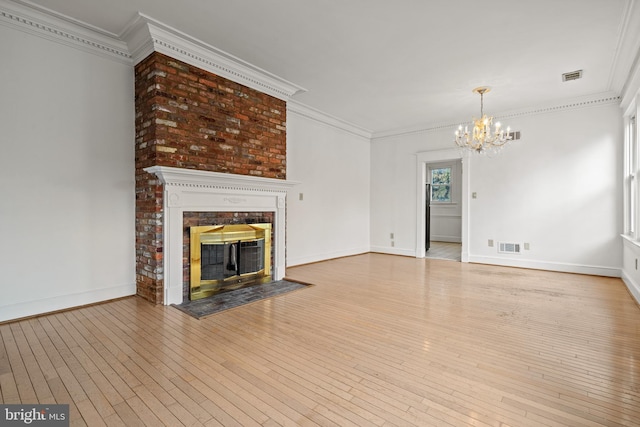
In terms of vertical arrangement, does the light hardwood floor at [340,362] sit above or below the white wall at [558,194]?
below

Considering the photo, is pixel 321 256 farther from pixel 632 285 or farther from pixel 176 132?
pixel 632 285

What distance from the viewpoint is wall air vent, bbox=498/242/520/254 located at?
231 inches

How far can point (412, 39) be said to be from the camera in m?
3.44

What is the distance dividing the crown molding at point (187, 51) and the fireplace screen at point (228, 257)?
203 cm

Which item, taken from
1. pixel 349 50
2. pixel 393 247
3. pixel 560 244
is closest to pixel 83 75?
pixel 349 50

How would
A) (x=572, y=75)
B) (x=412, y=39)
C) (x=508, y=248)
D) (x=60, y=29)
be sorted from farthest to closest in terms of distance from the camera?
(x=508, y=248)
(x=572, y=75)
(x=412, y=39)
(x=60, y=29)

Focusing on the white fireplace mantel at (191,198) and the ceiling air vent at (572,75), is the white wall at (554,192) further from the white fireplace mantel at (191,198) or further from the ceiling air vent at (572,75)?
the white fireplace mantel at (191,198)

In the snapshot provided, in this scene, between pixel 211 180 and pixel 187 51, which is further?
pixel 211 180

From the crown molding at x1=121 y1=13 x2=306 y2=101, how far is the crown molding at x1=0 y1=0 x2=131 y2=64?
18cm

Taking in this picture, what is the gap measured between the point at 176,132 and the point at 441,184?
30.0 ft

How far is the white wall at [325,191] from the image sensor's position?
573 cm

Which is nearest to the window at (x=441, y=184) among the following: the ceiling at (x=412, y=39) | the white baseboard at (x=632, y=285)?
the ceiling at (x=412, y=39)

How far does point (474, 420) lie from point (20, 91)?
4.65m

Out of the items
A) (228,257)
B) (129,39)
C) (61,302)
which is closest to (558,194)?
(228,257)
